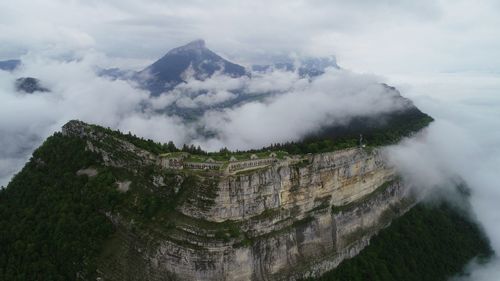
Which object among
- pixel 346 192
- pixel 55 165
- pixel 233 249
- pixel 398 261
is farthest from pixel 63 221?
pixel 398 261

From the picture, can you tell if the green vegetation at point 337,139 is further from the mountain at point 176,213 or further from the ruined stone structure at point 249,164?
the ruined stone structure at point 249,164

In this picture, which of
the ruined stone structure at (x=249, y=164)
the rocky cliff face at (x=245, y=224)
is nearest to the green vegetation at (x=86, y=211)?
the rocky cliff face at (x=245, y=224)

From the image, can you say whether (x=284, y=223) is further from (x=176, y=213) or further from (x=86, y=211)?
(x=86, y=211)

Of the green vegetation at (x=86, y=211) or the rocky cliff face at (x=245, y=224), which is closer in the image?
the rocky cliff face at (x=245, y=224)

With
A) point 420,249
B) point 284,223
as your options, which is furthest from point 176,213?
point 420,249

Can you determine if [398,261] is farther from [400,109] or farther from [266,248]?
[400,109]

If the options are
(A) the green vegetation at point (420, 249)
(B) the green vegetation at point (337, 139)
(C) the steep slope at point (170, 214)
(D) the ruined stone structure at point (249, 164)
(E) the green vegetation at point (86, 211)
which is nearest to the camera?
(C) the steep slope at point (170, 214)

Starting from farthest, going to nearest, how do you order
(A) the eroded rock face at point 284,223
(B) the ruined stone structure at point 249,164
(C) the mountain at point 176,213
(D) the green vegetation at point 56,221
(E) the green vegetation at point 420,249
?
(E) the green vegetation at point 420,249 < (B) the ruined stone structure at point 249,164 < (D) the green vegetation at point 56,221 < (C) the mountain at point 176,213 < (A) the eroded rock face at point 284,223

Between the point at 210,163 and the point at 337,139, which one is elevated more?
the point at 337,139
